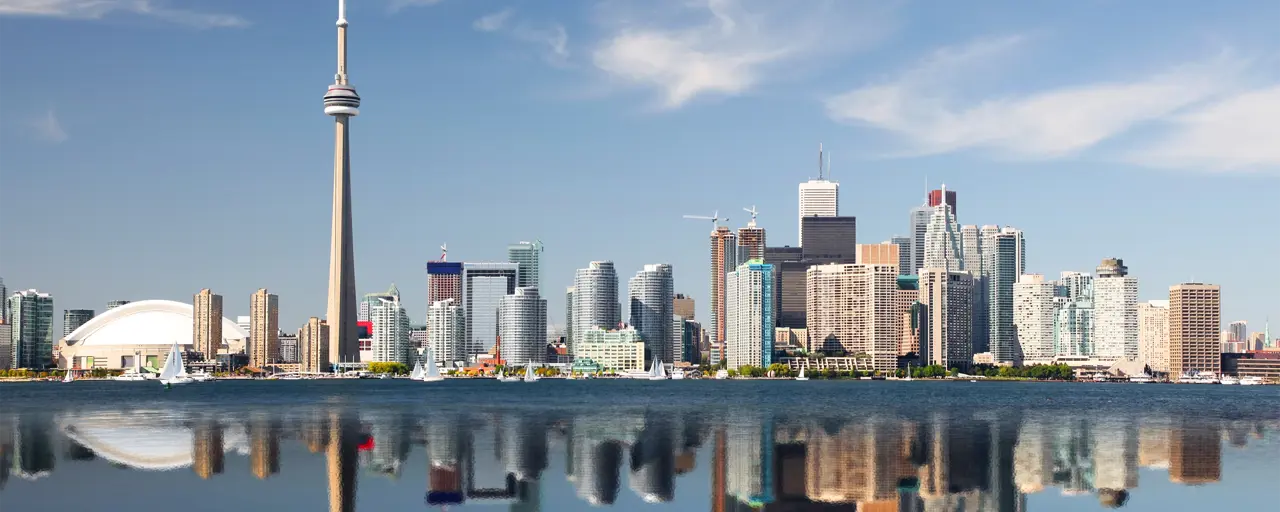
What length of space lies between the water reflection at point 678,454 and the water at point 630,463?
0.19 meters

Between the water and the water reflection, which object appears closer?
the water

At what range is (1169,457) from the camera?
8112cm

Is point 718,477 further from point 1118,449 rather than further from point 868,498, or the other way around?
point 1118,449

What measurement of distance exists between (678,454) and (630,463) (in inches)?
254

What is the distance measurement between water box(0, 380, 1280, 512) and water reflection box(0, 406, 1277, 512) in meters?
0.19

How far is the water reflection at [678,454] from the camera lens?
59250mm

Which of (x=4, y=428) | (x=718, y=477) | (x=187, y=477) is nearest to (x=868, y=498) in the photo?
(x=718, y=477)

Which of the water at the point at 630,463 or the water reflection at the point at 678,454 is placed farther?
the water reflection at the point at 678,454

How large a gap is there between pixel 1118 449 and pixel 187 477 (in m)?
57.5

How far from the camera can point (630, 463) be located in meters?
73.5

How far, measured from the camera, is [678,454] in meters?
79.3

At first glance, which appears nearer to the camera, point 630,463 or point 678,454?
point 630,463

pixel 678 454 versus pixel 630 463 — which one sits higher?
pixel 630 463

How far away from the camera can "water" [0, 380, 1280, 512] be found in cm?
5712
